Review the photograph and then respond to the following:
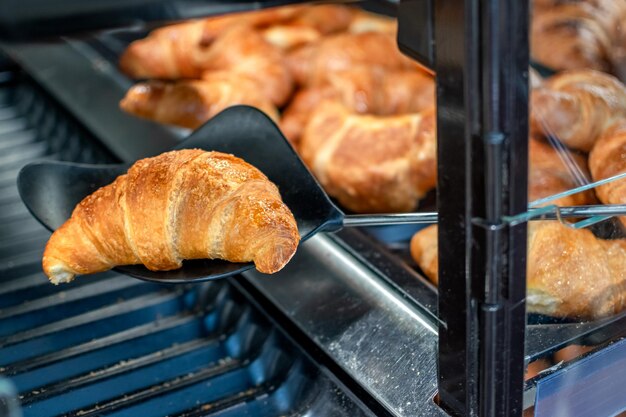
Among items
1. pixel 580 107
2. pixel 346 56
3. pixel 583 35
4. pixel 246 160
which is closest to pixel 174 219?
pixel 246 160

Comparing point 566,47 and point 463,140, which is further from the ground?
point 463,140

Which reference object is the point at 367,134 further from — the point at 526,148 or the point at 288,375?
the point at 526,148

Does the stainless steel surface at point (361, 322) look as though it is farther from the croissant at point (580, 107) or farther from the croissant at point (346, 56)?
the croissant at point (346, 56)

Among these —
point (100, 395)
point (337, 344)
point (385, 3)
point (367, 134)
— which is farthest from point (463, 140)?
point (385, 3)

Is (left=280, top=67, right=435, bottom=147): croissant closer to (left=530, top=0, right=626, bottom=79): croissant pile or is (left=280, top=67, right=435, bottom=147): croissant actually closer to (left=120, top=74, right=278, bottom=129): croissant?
(left=120, top=74, right=278, bottom=129): croissant

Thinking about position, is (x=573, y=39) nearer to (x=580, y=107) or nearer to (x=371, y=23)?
(x=580, y=107)

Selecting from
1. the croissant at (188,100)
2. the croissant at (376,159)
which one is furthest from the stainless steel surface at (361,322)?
the croissant at (188,100)
